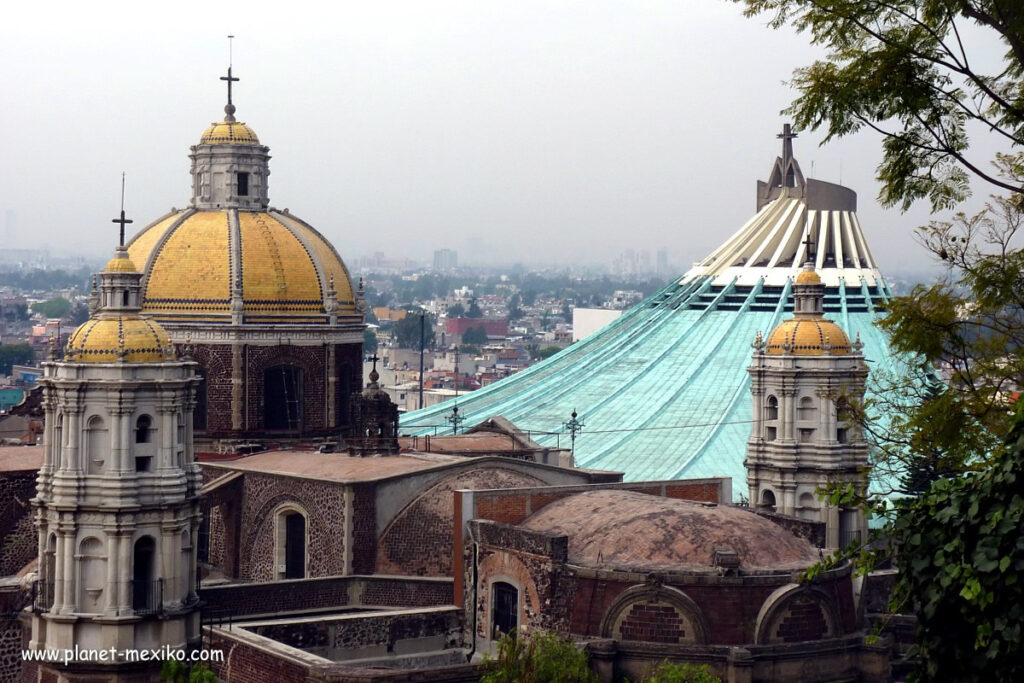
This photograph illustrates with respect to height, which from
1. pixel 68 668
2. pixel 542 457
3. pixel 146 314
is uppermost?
pixel 146 314

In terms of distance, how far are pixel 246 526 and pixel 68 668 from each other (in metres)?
7.42

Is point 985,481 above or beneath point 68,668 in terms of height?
above

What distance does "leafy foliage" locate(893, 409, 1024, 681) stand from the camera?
1712 centimetres

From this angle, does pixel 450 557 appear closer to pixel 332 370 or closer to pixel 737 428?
pixel 332 370

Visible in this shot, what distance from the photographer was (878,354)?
65562 mm

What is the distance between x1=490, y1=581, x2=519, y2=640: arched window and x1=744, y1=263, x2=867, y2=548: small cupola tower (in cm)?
796

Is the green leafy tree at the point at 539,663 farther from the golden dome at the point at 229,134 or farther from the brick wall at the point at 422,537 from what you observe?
the golden dome at the point at 229,134

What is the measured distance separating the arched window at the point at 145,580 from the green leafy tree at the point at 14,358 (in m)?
110

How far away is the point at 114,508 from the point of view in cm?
3203

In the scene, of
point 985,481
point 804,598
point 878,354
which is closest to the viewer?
point 985,481

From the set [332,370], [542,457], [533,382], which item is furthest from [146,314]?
[533,382]

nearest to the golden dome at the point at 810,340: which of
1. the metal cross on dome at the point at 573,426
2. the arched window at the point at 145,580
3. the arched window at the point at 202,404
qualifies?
the arched window at the point at 202,404

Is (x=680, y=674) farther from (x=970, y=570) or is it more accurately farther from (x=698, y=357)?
(x=698, y=357)

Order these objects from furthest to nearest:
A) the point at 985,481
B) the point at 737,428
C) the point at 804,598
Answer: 1. the point at 737,428
2. the point at 804,598
3. the point at 985,481
